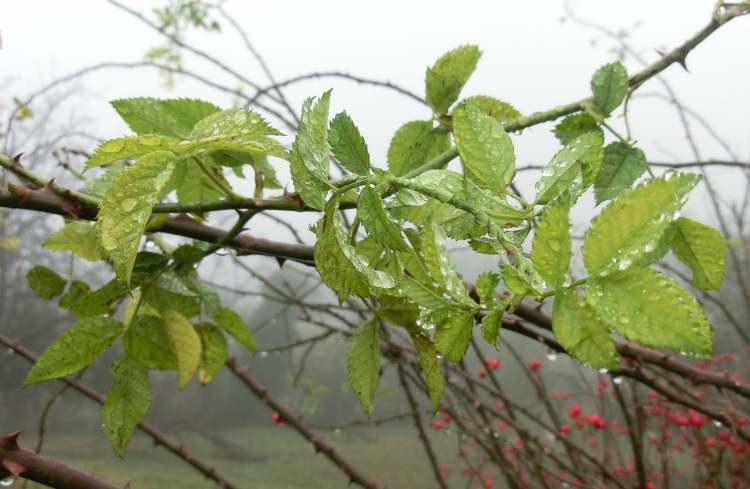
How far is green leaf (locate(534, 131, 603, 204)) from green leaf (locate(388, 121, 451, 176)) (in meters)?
0.16

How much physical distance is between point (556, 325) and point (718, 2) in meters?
0.37

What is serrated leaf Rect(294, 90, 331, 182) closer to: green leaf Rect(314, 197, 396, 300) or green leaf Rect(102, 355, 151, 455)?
green leaf Rect(314, 197, 396, 300)

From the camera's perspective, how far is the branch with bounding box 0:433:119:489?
321mm

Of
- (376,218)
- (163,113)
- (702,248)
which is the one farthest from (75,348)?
(702,248)

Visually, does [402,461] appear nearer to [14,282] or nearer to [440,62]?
[14,282]

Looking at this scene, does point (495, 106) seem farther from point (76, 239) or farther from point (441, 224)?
point (76, 239)

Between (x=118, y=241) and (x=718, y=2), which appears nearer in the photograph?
(x=118, y=241)

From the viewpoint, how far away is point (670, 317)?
14 cm

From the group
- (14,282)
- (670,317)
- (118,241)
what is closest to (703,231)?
(670,317)

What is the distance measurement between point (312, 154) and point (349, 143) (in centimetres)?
2

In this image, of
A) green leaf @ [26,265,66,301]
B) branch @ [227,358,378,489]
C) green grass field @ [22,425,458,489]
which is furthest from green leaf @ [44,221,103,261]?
green grass field @ [22,425,458,489]

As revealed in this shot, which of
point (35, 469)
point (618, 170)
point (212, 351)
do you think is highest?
point (618, 170)

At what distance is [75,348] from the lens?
35cm

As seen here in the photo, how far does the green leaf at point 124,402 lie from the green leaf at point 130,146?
0.19 m
